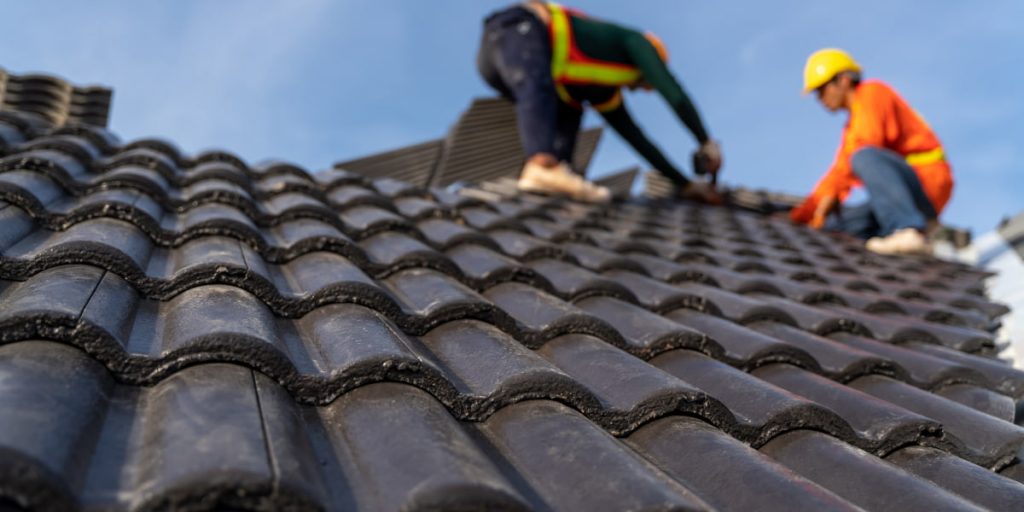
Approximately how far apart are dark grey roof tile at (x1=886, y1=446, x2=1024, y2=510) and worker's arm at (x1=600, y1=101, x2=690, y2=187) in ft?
19.4

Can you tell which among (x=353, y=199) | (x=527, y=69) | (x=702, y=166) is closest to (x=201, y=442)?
(x=353, y=199)

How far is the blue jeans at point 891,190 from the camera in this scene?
5773 millimetres

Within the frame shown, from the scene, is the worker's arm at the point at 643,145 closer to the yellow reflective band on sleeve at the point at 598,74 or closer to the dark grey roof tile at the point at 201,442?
the yellow reflective band on sleeve at the point at 598,74

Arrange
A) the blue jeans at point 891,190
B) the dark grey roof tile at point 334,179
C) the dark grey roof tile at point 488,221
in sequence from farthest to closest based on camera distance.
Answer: the blue jeans at point 891,190, the dark grey roof tile at point 334,179, the dark grey roof tile at point 488,221

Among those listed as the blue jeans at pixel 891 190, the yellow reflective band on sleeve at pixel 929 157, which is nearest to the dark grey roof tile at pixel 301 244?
the blue jeans at pixel 891 190

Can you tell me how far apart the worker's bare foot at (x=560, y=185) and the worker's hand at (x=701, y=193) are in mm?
1917

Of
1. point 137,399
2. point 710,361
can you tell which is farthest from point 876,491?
point 137,399

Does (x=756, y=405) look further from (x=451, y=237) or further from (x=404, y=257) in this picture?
(x=451, y=237)

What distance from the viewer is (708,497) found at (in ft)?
4.51

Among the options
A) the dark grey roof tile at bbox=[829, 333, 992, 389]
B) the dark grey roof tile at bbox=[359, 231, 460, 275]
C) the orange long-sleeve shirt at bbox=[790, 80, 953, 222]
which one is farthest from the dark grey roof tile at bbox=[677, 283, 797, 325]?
the orange long-sleeve shirt at bbox=[790, 80, 953, 222]

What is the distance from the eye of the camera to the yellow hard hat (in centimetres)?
629

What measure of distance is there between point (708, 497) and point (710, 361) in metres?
0.77

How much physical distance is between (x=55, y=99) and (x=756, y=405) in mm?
5020

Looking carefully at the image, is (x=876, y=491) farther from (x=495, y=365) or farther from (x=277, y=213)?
(x=277, y=213)
